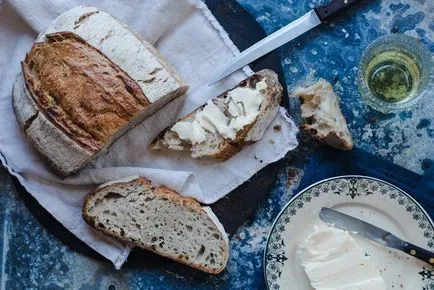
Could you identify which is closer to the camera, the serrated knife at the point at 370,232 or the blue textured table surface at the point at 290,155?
the serrated knife at the point at 370,232

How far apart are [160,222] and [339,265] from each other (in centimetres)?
58

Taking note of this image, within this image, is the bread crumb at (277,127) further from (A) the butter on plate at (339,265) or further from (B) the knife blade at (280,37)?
(A) the butter on plate at (339,265)

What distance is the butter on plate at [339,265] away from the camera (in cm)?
238

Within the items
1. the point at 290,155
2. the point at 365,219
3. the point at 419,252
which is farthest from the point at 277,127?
the point at 419,252

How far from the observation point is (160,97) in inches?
94.0

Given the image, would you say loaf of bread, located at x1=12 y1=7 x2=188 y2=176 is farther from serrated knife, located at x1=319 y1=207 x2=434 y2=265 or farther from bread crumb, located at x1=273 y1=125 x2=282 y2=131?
serrated knife, located at x1=319 y1=207 x2=434 y2=265

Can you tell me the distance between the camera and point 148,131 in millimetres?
2562

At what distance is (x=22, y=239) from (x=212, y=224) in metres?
0.64

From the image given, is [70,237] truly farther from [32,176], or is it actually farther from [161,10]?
[161,10]

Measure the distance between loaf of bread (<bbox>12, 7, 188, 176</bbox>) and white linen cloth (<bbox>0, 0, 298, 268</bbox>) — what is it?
0.44 ft

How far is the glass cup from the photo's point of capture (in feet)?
8.14

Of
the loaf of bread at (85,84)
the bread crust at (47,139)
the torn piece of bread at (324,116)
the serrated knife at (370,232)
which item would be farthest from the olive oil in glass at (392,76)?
the bread crust at (47,139)

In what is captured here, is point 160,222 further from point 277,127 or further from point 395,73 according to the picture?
point 395,73

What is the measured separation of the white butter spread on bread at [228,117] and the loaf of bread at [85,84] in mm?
143
